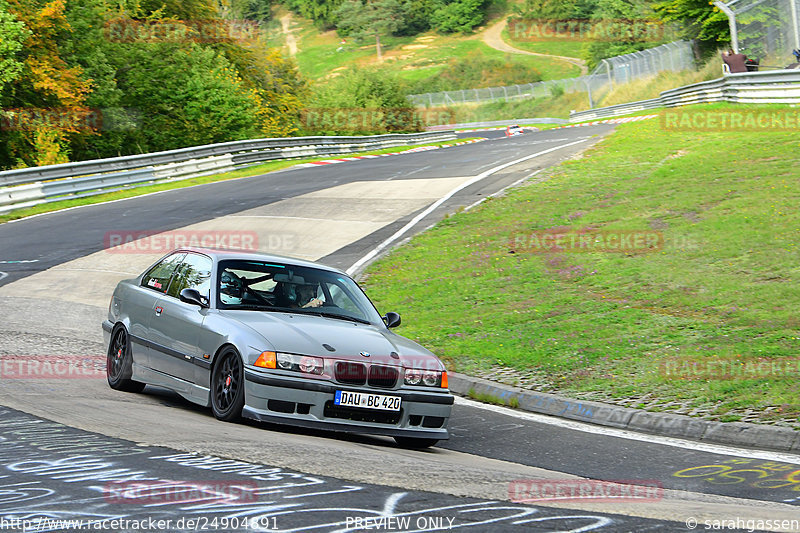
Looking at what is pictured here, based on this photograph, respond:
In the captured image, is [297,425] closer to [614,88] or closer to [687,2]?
[687,2]

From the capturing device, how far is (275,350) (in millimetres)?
7121

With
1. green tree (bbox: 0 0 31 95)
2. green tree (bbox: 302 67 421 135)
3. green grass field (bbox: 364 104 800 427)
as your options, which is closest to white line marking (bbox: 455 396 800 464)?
green grass field (bbox: 364 104 800 427)

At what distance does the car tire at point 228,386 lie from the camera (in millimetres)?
7227

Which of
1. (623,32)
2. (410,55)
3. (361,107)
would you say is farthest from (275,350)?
(410,55)

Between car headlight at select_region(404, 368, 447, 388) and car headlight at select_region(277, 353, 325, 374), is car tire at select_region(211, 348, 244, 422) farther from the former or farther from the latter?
car headlight at select_region(404, 368, 447, 388)

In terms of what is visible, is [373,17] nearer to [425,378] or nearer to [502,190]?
[502,190]

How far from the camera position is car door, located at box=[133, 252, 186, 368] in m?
8.71

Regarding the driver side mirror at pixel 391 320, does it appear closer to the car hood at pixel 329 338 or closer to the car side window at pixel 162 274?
the car hood at pixel 329 338

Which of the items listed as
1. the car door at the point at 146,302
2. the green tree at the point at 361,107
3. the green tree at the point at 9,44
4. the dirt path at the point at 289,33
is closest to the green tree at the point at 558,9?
the dirt path at the point at 289,33

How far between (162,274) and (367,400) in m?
3.07

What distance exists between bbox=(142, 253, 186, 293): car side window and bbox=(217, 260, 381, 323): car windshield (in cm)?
83

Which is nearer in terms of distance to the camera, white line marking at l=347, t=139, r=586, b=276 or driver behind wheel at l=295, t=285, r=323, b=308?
driver behind wheel at l=295, t=285, r=323, b=308

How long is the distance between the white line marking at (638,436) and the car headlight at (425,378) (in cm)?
139

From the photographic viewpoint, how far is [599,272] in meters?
14.1
